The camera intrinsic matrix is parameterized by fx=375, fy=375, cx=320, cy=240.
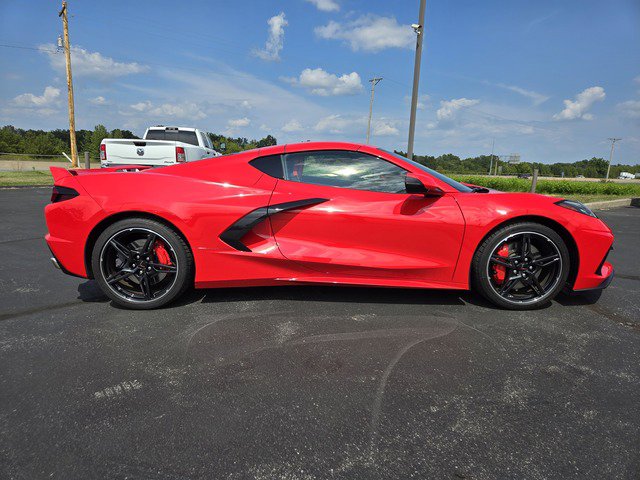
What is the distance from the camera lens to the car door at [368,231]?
110 inches

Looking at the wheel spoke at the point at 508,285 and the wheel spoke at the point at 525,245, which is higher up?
the wheel spoke at the point at 525,245

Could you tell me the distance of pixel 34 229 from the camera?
19.6 feet

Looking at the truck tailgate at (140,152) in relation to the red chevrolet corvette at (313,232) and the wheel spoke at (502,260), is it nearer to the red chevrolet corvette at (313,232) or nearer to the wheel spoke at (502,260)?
the red chevrolet corvette at (313,232)

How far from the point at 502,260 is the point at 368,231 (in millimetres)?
1074

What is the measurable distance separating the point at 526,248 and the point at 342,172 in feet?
5.07

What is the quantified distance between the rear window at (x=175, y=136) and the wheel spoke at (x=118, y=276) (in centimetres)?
928

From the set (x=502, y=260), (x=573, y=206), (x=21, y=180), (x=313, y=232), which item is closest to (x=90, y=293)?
(x=313, y=232)

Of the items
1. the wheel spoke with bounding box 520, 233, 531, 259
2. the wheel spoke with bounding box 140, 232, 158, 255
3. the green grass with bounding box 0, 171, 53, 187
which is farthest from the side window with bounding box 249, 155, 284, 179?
the green grass with bounding box 0, 171, 53, 187

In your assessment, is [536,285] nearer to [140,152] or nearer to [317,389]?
[317,389]

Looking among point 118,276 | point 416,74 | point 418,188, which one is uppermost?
point 416,74

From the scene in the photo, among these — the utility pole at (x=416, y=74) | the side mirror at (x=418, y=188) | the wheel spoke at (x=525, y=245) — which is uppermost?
the utility pole at (x=416, y=74)

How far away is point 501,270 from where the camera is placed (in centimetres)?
296

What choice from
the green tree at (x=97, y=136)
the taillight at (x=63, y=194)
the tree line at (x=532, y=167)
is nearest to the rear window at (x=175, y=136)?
the taillight at (x=63, y=194)

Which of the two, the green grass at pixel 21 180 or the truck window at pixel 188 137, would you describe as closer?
the truck window at pixel 188 137
